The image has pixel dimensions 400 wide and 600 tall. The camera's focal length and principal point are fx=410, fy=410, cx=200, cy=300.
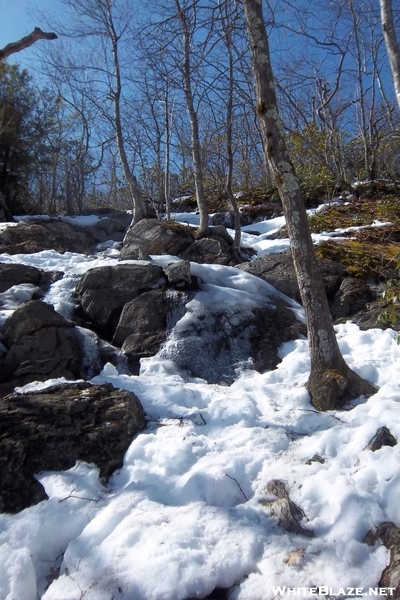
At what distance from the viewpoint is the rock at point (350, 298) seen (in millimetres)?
6992

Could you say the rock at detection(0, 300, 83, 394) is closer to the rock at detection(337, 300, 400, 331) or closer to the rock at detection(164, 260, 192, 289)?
the rock at detection(164, 260, 192, 289)

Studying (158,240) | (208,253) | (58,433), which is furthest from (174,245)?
(58,433)

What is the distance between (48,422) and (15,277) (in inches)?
215

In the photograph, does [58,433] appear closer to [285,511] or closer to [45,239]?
[285,511]

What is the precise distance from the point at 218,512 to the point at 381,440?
1.39 metres

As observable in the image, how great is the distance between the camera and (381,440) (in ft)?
10.5

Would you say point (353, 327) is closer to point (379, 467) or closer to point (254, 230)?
point (379, 467)

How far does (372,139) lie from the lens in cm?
1363

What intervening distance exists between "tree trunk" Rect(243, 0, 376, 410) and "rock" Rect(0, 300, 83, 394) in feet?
10.8

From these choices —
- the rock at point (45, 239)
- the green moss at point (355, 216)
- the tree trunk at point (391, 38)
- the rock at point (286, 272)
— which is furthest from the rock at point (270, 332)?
the rock at point (45, 239)

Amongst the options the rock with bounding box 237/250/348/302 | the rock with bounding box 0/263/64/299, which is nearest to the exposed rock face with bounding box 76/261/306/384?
the rock with bounding box 237/250/348/302

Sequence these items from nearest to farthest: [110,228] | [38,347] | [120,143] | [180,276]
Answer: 1. [38,347]
2. [180,276]
3. [120,143]
4. [110,228]

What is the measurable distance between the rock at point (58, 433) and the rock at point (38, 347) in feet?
4.66

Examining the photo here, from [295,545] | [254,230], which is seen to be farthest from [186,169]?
[295,545]
